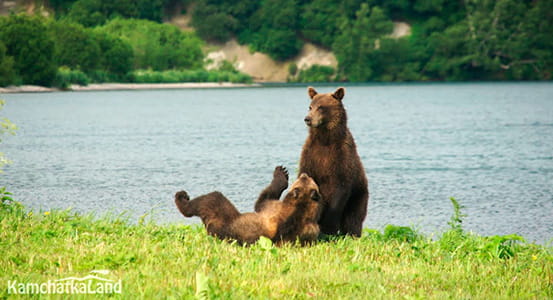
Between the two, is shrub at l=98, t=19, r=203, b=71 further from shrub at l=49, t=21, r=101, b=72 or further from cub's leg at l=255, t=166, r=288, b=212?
cub's leg at l=255, t=166, r=288, b=212

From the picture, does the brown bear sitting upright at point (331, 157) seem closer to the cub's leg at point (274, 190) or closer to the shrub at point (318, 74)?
the cub's leg at point (274, 190)

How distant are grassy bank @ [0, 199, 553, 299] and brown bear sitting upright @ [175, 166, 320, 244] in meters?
0.15

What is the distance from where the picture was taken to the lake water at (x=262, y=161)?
43.3 ft

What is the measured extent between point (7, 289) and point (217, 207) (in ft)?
7.86

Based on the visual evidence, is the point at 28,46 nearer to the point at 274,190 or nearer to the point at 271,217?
the point at 274,190

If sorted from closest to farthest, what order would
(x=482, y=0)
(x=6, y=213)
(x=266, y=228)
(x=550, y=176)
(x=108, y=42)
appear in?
(x=266, y=228), (x=6, y=213), (x=550, y=176), (x=108, y=42), (x=482, y=0)

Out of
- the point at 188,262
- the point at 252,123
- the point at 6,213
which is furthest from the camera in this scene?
the point at 252,123

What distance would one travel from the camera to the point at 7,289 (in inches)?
203

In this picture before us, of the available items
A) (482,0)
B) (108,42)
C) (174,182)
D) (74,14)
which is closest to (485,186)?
(174,182)

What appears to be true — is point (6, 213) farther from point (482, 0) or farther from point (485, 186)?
point (482, 0)

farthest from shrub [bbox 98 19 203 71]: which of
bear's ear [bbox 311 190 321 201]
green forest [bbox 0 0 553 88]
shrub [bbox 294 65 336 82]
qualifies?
bear's ear [bbox 311 190 321 201]

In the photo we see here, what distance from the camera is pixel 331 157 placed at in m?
7.62

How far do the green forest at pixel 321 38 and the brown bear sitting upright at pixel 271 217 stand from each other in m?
62.8

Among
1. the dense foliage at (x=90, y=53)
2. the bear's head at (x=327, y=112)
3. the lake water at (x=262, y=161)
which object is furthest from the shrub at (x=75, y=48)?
the bear's head at (x=327, y=112)
